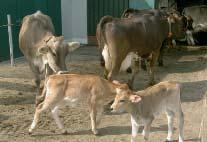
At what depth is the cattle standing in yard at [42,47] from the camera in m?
6.95

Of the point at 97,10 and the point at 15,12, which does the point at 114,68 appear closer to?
the point at 15,12

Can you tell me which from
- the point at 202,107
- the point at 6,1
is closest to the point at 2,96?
the point at 202,107

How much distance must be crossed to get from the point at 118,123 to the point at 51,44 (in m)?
1.65

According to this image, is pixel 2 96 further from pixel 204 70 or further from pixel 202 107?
pixel 204 70

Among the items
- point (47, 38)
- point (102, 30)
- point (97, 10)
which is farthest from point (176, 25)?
point (97, 10)

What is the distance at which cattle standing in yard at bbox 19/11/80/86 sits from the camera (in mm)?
6953

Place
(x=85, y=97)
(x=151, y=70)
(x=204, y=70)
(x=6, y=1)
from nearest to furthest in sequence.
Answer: (x=85, y=97)
(x=151, y=70)
(x=204, y=70)
(x=6, y=1)

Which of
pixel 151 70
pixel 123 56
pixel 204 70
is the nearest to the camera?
pixel 123 56

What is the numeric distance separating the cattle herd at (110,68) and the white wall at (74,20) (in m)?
3.67

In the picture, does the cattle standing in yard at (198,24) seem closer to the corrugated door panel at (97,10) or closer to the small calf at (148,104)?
the corrugated door panel at (97,10)

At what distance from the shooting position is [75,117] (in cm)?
677

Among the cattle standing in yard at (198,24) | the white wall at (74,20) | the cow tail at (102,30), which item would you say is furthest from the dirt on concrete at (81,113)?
the cattle standing in yard at (198,24)

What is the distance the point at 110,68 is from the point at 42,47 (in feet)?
4.56

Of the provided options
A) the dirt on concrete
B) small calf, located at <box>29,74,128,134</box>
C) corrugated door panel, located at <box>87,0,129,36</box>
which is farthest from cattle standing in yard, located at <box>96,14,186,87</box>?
corrugated door panel, located at <box>87,0,129,36</box>
